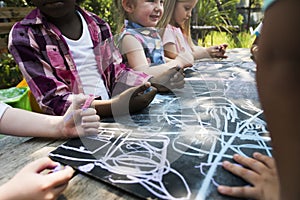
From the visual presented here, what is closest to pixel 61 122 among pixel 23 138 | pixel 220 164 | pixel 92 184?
pixel 23 138

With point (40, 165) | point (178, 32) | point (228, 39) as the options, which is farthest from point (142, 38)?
point (228, 39)

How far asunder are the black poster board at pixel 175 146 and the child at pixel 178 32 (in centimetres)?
56

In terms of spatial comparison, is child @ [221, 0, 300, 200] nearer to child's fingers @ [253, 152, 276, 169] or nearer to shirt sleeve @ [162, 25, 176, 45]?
child's fingers @ [253, 152, 276, 169]

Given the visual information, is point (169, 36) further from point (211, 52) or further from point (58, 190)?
point (58, 190)

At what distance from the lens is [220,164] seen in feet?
1.42

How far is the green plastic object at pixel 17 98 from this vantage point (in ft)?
2.80

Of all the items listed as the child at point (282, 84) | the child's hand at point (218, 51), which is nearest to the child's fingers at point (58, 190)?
the child at point (282, 84)

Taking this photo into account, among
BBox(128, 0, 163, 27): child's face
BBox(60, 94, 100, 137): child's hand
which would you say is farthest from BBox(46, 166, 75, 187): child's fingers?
BBox(128, 0, 163, 27): child's face

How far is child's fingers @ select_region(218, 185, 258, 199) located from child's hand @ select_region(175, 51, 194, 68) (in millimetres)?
889

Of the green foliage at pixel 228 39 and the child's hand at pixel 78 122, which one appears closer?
the child's hand at pixel 78 122

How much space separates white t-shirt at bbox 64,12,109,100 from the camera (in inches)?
31.5

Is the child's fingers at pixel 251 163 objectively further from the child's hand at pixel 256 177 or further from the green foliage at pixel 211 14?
the green foliage at pixel 211 14

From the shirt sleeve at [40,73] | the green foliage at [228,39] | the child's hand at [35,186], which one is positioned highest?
the shirt sleeve at [40,73]

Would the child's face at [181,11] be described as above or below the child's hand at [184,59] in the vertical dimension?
above
